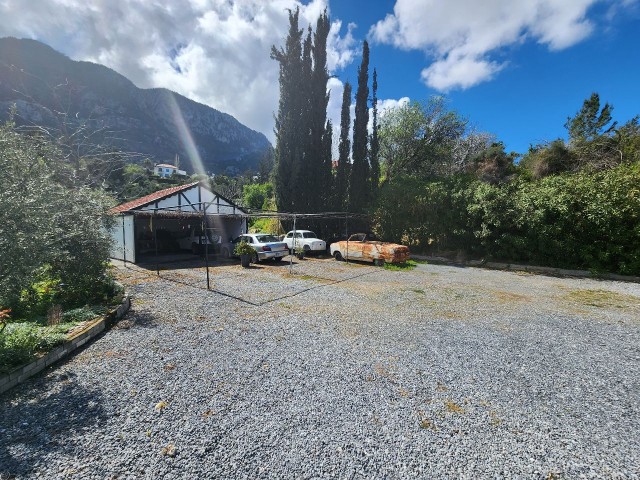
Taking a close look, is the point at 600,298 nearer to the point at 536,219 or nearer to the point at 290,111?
the point at 536,219

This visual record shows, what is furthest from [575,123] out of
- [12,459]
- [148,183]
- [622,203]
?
[148,183]

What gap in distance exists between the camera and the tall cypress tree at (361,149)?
65.3 feet

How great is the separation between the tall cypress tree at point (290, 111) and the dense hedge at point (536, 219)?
7.64 meters

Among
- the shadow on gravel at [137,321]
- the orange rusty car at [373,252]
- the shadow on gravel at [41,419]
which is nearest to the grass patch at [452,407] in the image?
the shadow on gravel at [41,419]

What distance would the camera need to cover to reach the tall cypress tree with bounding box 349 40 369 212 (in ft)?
65.3

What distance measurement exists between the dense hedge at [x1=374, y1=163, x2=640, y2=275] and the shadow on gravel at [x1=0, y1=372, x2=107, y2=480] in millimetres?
14310

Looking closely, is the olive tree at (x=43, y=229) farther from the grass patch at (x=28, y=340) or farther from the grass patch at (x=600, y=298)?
the grass patch at (x=600, y=298)

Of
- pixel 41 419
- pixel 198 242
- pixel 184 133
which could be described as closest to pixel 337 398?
pixel 41 419

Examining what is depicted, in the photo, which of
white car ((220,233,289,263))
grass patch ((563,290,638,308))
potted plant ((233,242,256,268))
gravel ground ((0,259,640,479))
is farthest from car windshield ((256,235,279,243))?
grass patch ((563,290,638,308))

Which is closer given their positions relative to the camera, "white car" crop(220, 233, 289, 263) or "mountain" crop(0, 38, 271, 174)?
"white car" crop(220, 233, 289, 263)

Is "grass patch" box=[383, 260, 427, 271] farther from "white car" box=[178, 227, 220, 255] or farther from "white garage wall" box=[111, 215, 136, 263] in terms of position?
"white garage wall" box=[111, 215, 136, 263]

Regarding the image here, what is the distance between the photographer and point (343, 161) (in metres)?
20.2

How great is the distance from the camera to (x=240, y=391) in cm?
318

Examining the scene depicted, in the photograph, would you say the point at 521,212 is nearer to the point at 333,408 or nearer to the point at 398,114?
the point at 333,408
